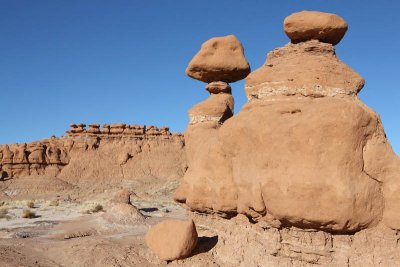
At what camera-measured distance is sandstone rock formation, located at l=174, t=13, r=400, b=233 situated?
19.3ft

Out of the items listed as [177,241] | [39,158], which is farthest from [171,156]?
[177,241]

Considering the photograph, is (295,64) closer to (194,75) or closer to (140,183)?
(194,75)

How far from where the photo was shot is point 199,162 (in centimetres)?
887

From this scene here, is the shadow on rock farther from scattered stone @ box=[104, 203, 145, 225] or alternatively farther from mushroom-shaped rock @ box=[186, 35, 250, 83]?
scattered stone @ box=[104, 203, 145, 225]

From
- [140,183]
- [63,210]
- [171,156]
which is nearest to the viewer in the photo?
[63,210]

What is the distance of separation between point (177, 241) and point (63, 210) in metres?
13.8

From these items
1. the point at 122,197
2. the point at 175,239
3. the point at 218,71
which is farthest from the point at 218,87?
the point at 122,197

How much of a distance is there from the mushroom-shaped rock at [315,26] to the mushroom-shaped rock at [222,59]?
3201mm

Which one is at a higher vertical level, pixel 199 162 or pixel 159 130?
pixel 159 130

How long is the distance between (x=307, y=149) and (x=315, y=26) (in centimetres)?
261

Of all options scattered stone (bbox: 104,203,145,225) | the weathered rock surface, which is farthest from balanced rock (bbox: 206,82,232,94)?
scattered stone (bbox: 104,203,145,225)

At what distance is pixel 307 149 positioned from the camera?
20.0 feet

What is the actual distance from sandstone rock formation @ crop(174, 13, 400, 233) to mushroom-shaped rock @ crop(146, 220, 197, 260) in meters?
0.77

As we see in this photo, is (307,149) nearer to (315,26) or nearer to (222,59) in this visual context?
(315,26)
